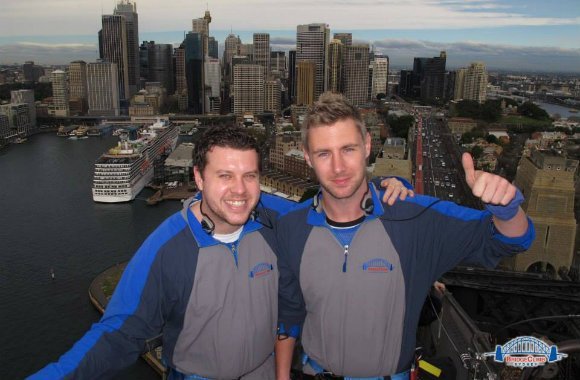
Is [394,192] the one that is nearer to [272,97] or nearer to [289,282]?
[289,282]

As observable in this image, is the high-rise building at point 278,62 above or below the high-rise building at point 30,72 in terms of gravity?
above

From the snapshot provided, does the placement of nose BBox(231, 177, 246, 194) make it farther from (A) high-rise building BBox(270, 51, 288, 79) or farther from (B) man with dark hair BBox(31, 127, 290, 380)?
(A) high-rise building BBox(270, 51, 288, 79)

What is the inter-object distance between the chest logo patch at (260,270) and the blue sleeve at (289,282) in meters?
0.02

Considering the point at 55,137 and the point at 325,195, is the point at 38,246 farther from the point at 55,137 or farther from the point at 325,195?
the point at 55,137

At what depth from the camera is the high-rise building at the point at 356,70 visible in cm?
2236

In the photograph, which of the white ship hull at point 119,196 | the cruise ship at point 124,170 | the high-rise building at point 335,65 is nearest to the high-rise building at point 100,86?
the high-rise building at point 335,65

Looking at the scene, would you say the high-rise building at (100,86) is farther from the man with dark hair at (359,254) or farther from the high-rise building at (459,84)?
the man with dark hair at (359,254)

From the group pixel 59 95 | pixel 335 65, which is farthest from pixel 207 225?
pixel 59 95

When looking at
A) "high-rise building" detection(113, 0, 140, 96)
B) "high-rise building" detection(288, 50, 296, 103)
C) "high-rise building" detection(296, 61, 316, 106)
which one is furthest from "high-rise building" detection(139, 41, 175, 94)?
"high-rise building" detection(296, 61, 316, 106)

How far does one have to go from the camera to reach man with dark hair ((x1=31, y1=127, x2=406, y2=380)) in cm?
59

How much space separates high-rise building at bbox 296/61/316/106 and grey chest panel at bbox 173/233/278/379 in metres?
20.1

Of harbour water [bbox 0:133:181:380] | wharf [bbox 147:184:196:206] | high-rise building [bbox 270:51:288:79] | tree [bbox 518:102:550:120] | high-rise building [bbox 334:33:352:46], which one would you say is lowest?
wharf [bbox 147:184:196:206]

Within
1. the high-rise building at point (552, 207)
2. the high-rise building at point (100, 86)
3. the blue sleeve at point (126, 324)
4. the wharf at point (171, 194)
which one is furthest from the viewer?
the high-rise building at point (100, 86)

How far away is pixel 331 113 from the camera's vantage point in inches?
24.6
